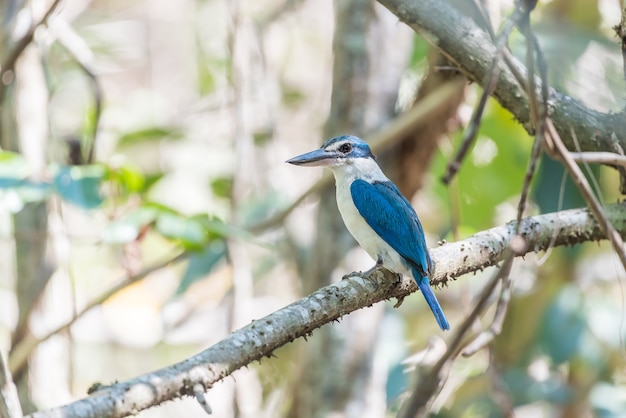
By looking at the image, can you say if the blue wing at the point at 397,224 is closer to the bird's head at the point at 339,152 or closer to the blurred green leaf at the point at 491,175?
the bird's head at the point at 339,152

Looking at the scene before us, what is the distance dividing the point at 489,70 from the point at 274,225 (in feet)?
6.08

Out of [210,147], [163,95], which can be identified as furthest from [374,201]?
[163,95]

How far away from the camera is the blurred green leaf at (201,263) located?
3.86 m

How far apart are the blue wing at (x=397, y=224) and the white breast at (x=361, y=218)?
0.9 inches

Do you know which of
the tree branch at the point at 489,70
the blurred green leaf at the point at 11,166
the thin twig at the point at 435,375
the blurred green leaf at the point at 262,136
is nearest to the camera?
the thin twig at the point at 435,375

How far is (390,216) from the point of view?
2.85 metres

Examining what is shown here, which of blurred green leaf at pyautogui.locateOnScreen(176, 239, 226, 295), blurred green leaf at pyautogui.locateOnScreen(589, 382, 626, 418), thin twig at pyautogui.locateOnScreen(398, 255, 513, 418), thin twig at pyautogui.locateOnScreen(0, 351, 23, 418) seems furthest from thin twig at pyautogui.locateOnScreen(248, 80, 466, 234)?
thin twig at pyautogui.locateOnScreen(0, 351, 23, 418)

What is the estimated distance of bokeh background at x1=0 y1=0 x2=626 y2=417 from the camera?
3.29 meters

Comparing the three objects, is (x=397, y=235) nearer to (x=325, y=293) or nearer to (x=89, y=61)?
(x=325, y=293)

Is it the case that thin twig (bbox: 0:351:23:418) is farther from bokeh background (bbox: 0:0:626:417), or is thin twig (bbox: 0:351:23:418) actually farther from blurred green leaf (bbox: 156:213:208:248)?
blurred green leaf (bbox: 156:213:208:248)

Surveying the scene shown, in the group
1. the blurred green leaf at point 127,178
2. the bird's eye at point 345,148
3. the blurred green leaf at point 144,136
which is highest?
the blurred green leaf at point 144,136

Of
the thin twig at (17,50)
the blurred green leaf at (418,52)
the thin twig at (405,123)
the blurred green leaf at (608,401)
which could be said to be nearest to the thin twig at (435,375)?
the thin twig at (405,123)

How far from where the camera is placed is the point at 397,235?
2746 mm

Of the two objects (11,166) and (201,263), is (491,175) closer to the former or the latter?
(201,263)
